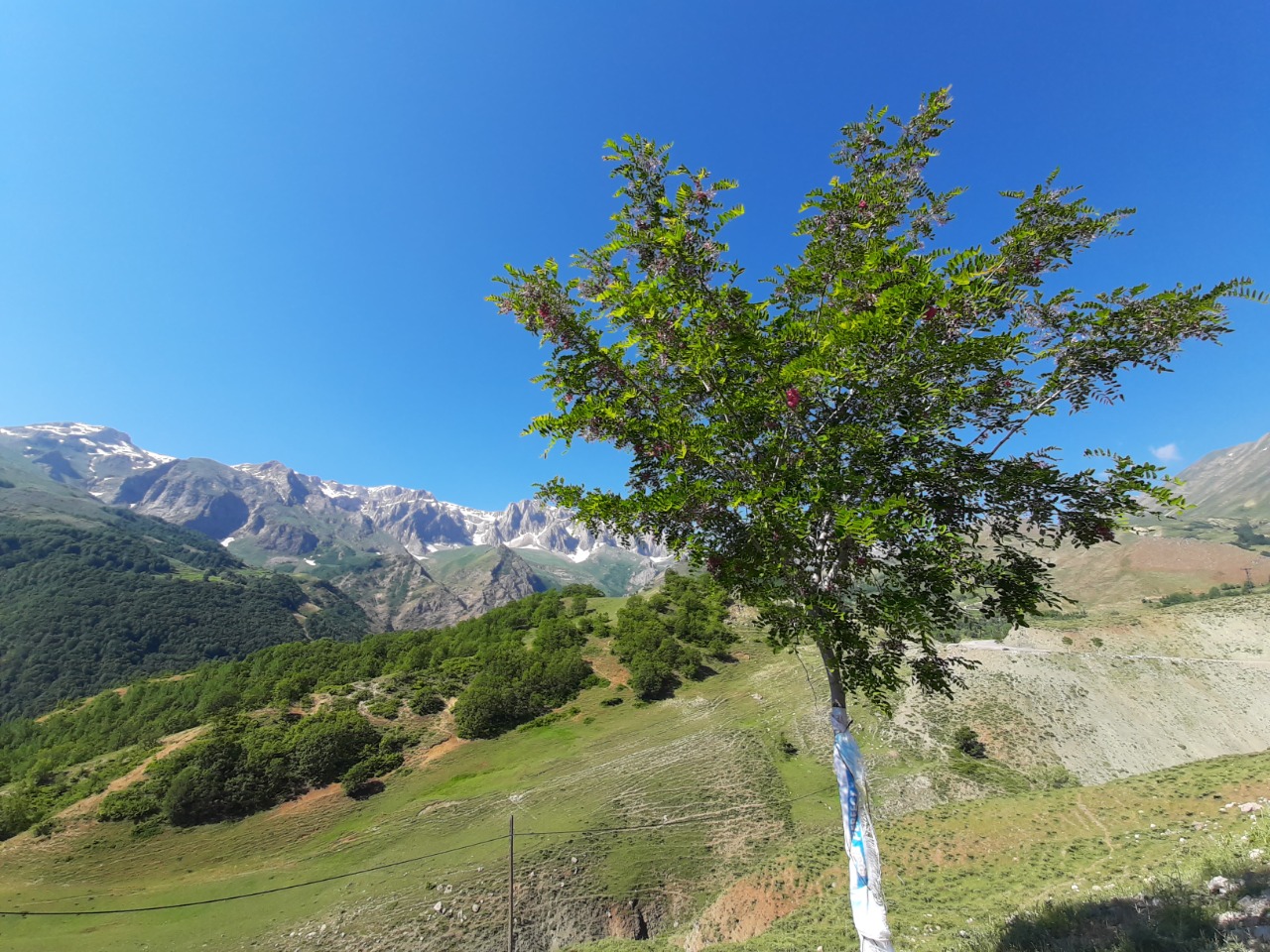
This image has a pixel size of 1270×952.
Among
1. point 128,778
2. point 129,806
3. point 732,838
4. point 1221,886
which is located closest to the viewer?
point 1221,886

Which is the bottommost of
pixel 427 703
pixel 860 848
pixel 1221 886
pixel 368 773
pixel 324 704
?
pixel 1221 886

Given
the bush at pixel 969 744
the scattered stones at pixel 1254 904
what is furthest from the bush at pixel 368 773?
the scattered stones at pixel 1254 904

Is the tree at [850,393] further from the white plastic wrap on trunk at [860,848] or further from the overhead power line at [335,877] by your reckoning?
the overhead power line at [335,877]

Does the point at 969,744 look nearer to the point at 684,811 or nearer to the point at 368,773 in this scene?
the point at 684,811

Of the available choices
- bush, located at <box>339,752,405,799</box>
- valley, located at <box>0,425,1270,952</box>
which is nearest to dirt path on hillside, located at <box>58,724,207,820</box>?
valley, located at <box>0,425,1270,952</box>

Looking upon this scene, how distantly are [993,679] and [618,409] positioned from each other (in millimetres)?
55124

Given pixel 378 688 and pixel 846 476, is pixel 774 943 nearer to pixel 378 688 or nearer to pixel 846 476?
pixel 846 476

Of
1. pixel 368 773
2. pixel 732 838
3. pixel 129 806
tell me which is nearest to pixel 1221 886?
pixel 732 838

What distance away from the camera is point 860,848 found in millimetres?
7254

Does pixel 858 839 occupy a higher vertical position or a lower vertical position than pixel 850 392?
lower

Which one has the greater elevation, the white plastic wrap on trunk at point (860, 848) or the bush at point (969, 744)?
the white plastic wrap on trunk at point (860, 848)

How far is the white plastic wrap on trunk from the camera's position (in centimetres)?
688

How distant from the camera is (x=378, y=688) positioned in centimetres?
6362

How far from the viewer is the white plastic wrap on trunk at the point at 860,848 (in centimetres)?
688
